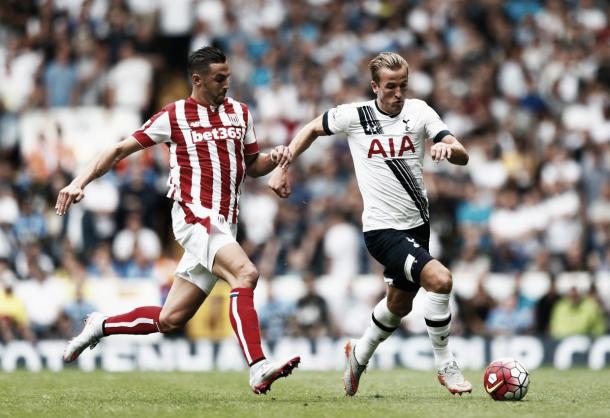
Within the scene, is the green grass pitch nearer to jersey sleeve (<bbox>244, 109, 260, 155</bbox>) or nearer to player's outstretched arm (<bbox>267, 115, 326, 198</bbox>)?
player's outstretched arm (<bbox>267, 115, 326, 198</bbox>)

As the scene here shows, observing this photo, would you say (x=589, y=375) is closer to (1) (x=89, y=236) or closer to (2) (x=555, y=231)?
(2) (x=555, y=231)

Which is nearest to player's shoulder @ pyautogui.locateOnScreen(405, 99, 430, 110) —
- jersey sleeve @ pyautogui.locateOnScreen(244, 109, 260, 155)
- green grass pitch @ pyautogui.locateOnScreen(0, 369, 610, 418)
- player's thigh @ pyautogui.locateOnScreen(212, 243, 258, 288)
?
jersey sleeve @ pyautogui.locateOnScreen(244, 109, 260, 155)

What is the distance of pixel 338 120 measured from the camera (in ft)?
33.1

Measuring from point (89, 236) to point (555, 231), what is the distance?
7.17 meters

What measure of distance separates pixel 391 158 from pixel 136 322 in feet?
8.19

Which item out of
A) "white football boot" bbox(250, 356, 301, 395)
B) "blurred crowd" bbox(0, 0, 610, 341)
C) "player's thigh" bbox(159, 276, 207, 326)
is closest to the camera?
"white football boot" bbox(250, 356, 301, 395)

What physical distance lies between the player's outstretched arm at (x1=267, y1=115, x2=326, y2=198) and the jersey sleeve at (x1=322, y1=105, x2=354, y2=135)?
5 centimetres

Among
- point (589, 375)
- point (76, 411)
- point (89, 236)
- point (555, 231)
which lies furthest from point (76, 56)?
point (76, 411)

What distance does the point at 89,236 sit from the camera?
1891 cm

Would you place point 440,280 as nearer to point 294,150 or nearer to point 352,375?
point 352,375

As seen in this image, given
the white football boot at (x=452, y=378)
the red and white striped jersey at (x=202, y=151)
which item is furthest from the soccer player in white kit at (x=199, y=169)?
the white football boot at (x=452, y=378)

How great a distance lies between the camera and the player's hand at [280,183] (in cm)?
980

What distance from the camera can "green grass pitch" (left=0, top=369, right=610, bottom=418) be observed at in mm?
8625

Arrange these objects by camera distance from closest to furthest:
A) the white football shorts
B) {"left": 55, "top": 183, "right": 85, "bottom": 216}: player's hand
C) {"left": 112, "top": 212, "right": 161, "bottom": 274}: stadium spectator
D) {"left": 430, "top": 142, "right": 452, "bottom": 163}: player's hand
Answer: {"left": 430, "top": 142, "right": 452, "bottom": 163}: player's hand, {"left": 55, "top": 183, "right": 85, "bottom": 216}: player's hand, the white football shorts, {"left": 112, "top": 212, "right": 161, "bottom": 274}: stadium spectator
